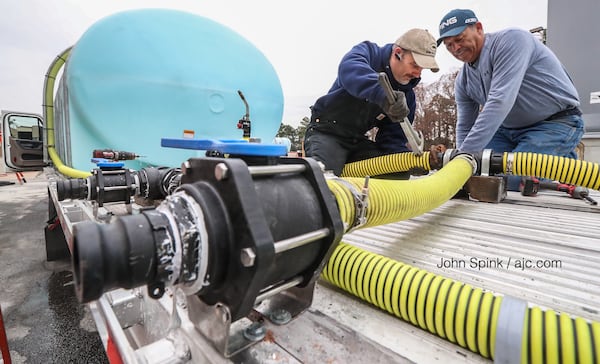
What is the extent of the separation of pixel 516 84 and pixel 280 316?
7.39ft

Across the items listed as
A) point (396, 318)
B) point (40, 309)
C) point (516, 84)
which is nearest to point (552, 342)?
point (396, 318)

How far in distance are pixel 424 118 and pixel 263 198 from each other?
8548mm

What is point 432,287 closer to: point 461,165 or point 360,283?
point 360,283

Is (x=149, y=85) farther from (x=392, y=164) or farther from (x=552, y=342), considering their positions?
(x=552, y=342)

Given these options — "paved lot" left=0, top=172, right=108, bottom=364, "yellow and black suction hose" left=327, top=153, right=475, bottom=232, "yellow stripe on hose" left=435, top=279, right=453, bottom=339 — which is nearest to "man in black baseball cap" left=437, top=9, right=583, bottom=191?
"yellow and black suction hose" left=327, top=153, right=475, bottom=232

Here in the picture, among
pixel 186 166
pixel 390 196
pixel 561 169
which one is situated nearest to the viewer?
pixel 186 166

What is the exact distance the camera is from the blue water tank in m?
2.75

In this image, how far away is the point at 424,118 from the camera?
805cm

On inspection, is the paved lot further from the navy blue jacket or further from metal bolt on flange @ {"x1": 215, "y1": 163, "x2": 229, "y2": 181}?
the navy blue jacket

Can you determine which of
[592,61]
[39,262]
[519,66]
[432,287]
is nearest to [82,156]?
[39,262]

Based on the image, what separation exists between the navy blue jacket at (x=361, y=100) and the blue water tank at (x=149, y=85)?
1.14 metres

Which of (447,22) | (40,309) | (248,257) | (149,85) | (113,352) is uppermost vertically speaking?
(447,22)

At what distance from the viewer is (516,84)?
78.4 inches

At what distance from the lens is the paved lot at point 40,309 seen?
1441mm
